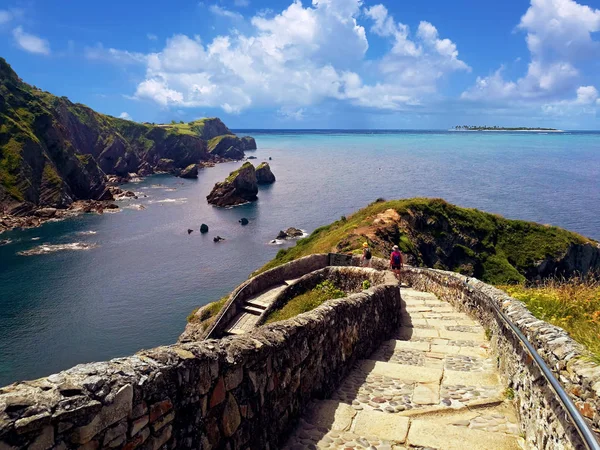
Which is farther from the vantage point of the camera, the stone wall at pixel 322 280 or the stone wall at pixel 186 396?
the stone wall at pixel 322 280

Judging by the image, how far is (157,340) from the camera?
1737 inches

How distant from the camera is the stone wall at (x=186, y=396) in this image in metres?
3.55

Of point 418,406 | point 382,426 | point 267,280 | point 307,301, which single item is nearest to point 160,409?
point 382,426

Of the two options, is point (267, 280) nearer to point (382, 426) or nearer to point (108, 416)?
point (382, 426)

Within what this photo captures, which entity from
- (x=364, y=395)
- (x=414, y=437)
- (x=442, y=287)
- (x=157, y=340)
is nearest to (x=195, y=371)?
(x=414, y=437)

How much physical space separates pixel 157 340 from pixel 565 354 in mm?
42616

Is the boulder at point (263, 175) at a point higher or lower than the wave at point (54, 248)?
higher

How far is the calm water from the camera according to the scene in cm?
4562

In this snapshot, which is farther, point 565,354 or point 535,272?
point 535,272

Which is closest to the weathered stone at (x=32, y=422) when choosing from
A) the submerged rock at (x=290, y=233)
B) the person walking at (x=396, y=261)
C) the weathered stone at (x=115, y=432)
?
the weathered stone at (x=115, y=432)

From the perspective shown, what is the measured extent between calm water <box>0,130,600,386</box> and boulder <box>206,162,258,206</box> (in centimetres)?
477

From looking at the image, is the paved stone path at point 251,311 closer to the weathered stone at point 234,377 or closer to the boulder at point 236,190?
the weathered stone at point 234,377

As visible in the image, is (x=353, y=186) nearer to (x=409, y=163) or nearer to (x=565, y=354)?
(x=409, y=163)

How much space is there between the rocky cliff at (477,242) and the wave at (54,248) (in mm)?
38883
